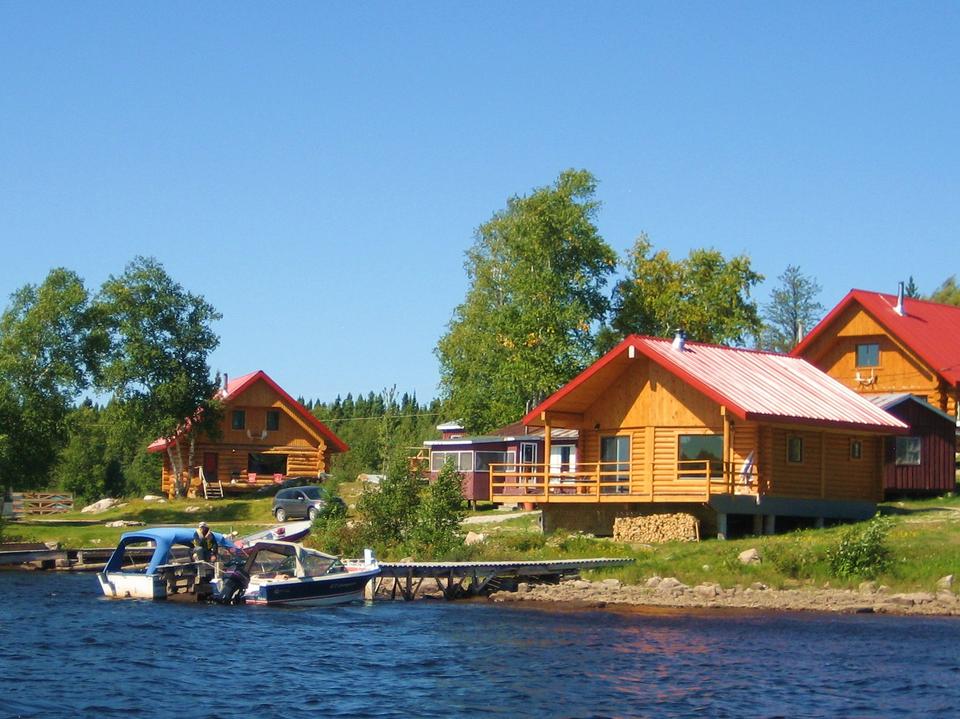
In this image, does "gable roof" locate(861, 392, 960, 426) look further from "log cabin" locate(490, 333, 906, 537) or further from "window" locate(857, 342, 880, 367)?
"window" locate(857, 342, 880, 367)

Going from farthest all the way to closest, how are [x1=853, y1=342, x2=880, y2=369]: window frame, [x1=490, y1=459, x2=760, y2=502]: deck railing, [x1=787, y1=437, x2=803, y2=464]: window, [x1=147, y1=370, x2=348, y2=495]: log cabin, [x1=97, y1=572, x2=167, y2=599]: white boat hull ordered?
[x1=147, y1=370, x2=348, y2=495]: log cabin
[x1=853, y1=342, x2=880, y2=369]: window frame
[x1=787, y1=437, x2=803, y2=464]: window
[x1=490, y1=459, x2=760, y2=502]: deck railing
[x1=97, y1=572, x2=167, y2=599]: white boat hull

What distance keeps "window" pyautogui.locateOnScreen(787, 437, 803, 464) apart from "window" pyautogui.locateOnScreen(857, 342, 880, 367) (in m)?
18.0

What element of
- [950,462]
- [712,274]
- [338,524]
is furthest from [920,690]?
[712,274]

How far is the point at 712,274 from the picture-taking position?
72.1 meters

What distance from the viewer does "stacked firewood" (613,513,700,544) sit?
42438 millimetres

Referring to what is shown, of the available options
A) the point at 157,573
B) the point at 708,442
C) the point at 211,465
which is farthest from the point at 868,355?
the point at 211,465

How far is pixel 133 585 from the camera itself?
123ft

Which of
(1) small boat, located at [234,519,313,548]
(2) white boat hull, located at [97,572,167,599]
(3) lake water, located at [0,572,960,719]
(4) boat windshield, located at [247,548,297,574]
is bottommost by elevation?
(3) lake water, located at [0,572,960,719]

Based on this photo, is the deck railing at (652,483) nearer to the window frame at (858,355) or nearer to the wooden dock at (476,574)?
the wooden dock at (476,574)

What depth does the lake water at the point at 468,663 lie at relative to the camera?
22.1 metres

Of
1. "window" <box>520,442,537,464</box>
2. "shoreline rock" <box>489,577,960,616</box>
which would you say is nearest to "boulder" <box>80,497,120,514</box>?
"window" <box>520,442,537,464</box>

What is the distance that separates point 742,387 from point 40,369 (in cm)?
3589

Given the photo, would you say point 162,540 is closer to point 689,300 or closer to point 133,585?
point 133,585

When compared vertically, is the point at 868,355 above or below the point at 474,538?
above
